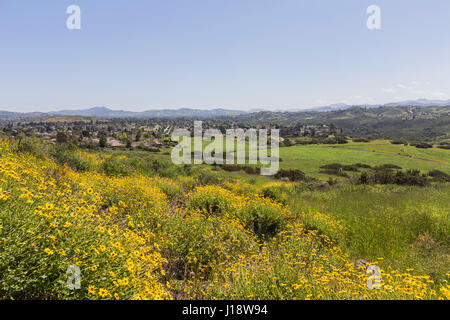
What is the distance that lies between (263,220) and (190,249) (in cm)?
365

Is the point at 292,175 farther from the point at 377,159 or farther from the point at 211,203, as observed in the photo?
the point at 377,159

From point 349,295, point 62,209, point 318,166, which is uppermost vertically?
point 62,209

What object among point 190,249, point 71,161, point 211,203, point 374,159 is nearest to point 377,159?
point 374,159

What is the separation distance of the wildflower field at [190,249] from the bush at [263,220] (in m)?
0.04

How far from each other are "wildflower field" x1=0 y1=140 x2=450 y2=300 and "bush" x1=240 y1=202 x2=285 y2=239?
0.13 feet

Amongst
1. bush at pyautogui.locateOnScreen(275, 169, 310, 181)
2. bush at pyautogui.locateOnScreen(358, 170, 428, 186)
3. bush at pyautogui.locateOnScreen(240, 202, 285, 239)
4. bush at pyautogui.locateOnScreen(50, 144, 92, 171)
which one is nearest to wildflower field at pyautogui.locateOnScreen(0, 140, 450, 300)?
bush at pyautogui.locateOnScreen(240, 202, 285, 239)

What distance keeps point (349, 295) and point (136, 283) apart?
9.63 ft

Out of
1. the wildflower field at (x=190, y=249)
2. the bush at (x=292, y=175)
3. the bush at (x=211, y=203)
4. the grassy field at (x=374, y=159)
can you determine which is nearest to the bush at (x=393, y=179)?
the bush at (x=292, y=175)

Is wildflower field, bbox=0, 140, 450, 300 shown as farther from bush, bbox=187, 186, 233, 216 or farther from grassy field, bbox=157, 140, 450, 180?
grassy field, bbox=157, 140, 450, 180

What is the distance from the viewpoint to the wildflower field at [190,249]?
8.86 feet

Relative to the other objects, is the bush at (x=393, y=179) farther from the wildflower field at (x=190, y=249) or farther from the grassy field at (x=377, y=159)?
the wildflower field at (x=190, y=249)
